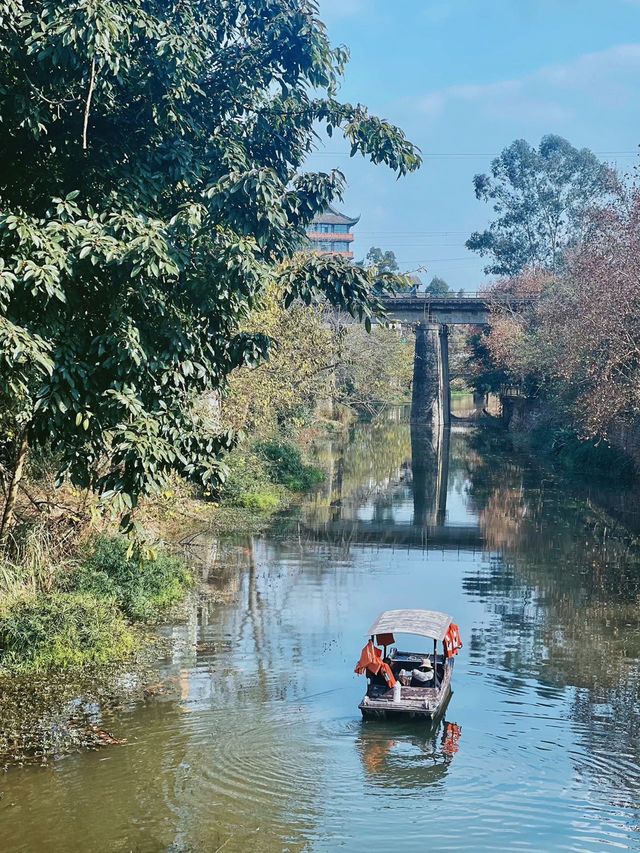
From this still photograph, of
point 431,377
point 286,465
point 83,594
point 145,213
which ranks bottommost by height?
point 83,594

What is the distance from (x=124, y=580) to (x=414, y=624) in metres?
6.58

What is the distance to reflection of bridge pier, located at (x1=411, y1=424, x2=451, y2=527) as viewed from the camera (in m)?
38.7

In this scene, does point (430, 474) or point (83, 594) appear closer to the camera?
point (83, 594)

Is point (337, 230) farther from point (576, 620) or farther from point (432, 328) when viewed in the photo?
point (576, 620)

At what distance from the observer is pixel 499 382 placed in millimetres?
75750

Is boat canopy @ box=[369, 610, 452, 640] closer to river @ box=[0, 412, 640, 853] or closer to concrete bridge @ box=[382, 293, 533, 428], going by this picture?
river @ box=[0, 412, 640, 853]

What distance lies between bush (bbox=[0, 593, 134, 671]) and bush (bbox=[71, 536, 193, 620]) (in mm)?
1256

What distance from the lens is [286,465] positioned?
140 ft

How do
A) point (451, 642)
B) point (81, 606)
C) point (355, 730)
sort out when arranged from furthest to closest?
point (81, 606), point (451, 642), point (355, 730)

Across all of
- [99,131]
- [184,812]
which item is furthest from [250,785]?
[99,131]

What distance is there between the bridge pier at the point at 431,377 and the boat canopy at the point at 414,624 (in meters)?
60.1

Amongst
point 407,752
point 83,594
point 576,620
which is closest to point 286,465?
point 576,620

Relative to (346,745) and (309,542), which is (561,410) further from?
(346,745)

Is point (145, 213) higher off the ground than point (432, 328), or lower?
lower
